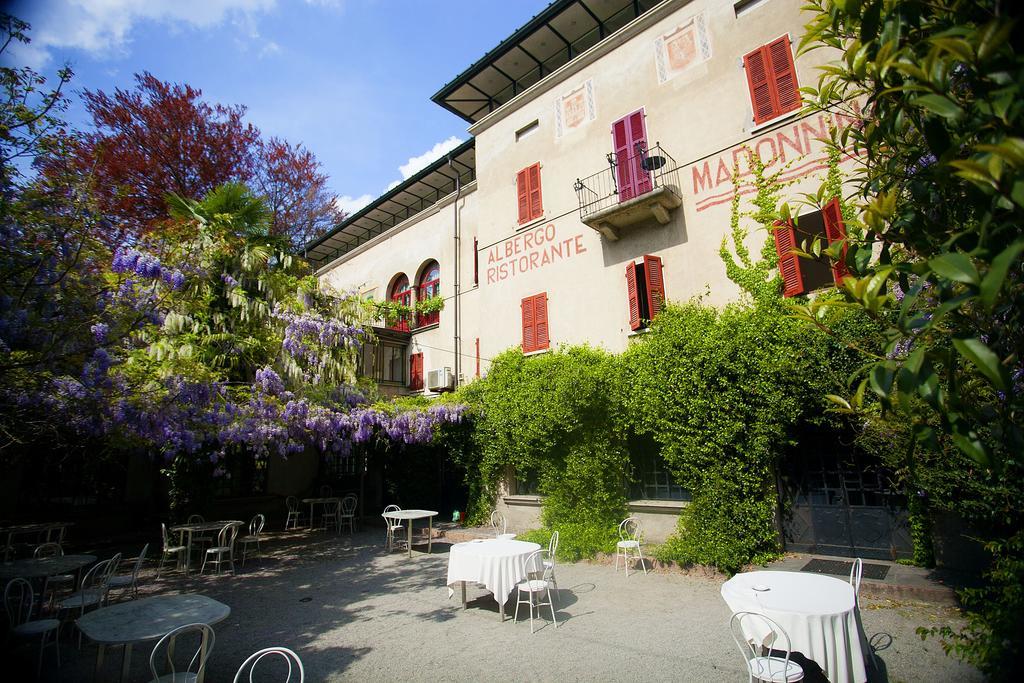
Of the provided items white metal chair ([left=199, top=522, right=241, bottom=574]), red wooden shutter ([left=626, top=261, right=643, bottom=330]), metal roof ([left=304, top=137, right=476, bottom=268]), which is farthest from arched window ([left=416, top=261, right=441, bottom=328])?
A: white metal chair ([left=199, top=522, right=241, bottom=574])

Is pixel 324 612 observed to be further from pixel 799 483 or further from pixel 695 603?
pixel 799 483

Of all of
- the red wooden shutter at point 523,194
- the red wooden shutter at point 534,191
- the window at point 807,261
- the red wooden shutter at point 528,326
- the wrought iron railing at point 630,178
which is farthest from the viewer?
the red wooden shutter at point 523,194

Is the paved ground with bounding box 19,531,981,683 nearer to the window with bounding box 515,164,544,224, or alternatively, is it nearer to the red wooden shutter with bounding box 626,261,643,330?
the red wooden shutter with bounding box 626,261,643,330

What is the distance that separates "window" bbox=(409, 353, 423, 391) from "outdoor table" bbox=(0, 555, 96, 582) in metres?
8.96

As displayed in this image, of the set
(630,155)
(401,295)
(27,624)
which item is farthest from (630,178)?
(27,624)

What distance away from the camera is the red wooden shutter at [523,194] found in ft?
39.0

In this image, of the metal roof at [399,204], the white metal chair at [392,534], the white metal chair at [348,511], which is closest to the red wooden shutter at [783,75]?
the metal roof at [399,204]

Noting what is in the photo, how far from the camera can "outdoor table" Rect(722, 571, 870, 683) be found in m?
3.55

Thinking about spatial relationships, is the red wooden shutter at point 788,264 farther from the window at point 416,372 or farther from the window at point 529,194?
the window at point 416,372

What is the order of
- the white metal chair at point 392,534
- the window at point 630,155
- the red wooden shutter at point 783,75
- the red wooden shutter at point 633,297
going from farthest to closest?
1. the white metal chair at point 392,534
2. the window at point 630,155
3. the red wooden shutter at point 633,297
4. the red wooden shutter at point 783,75

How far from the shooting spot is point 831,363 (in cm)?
673

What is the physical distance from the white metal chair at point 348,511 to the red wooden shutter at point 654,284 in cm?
917

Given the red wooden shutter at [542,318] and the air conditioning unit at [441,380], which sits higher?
the red wooden shutter at [542,318]

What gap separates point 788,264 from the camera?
751cm
